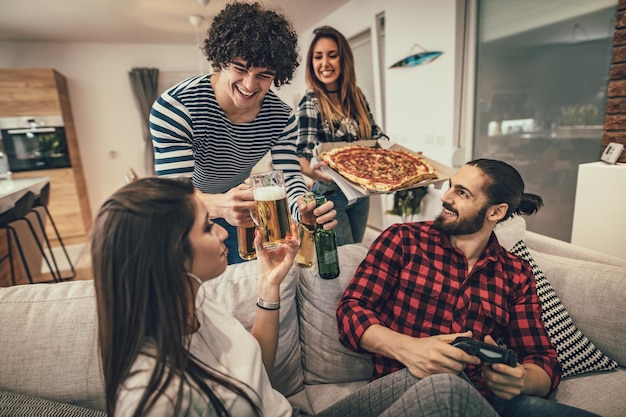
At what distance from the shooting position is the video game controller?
0.91m

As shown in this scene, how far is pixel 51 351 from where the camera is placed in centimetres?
104

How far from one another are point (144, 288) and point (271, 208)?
0.42 m

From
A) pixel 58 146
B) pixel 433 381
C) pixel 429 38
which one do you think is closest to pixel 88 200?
pixel 58 146

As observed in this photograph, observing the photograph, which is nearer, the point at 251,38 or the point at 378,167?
the point at 251,38

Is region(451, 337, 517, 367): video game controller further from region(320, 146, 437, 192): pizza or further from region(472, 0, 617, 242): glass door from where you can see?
region(472, 0, 617, 242): glass door

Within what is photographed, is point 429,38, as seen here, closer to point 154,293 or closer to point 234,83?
point 234,83

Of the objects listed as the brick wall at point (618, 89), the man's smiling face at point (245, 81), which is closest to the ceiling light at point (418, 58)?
the brick wall at point (618, 89)

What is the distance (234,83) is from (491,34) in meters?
2.50

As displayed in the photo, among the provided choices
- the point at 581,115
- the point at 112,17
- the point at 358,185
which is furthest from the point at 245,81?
the point at 112,17

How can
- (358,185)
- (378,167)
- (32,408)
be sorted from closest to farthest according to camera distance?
(32,408) < (358,185) < (378,167)

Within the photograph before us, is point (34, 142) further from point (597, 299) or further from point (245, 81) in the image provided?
point (597, 299)

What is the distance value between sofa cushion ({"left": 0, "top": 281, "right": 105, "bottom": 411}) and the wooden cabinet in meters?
4.55

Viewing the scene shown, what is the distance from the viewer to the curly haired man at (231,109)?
1098mm

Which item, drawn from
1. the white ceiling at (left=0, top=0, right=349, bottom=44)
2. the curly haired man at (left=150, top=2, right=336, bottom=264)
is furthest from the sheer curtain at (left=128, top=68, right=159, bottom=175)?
the curly haired man at (left=150, top=2, right=336, bottom=264)
